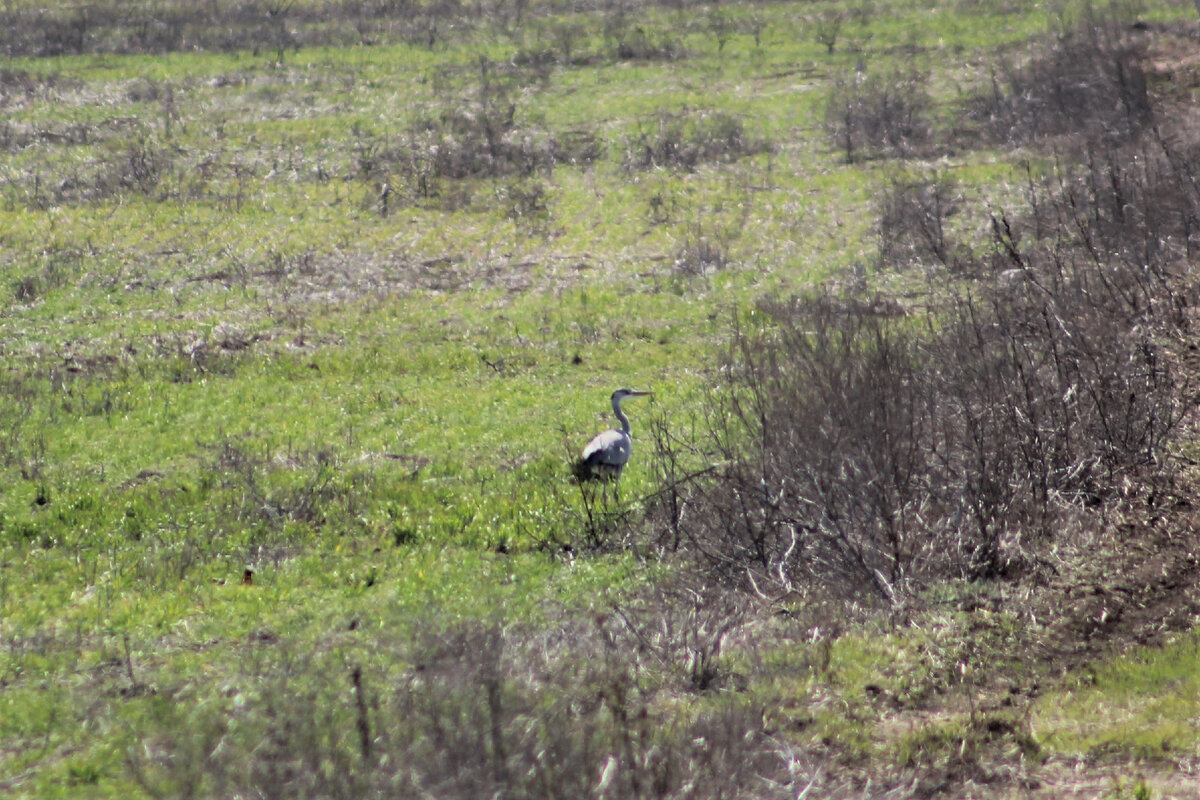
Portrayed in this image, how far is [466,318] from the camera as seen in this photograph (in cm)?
2200

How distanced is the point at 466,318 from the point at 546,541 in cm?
1193

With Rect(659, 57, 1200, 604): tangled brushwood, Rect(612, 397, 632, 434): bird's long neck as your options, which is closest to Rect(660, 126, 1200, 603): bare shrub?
Rect(659, 57, 1200, 604): tangled brushwood

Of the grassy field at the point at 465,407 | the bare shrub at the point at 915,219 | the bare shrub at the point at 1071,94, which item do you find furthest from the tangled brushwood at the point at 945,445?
the bare shrub at the point at 1071,94

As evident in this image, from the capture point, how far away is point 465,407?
53.6 ft

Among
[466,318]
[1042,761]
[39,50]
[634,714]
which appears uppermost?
[39,50]

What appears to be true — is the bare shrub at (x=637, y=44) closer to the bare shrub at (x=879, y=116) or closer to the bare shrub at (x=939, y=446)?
the bare shrub at (x=879, y=116)

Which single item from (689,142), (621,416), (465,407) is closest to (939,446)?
(621,416)

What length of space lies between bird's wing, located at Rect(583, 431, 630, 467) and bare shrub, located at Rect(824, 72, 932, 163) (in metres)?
20.2

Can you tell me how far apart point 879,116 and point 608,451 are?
2307 centimetres

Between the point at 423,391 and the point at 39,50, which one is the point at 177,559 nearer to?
the point at 423,391

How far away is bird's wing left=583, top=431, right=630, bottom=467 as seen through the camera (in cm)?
1210

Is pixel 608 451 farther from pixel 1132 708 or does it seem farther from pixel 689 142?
pixel 689 142

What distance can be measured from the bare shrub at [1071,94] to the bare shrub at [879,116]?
5.19ft

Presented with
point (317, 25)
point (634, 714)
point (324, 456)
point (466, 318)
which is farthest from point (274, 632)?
point (317, 25)
